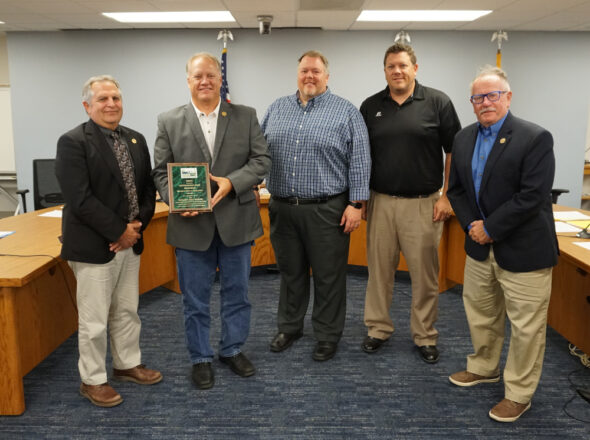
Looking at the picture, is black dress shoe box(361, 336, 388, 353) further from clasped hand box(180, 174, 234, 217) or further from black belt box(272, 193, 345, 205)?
clasped hand box(180, 174, 234, 217)

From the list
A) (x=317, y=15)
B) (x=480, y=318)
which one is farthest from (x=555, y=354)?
(x=317, y=15)

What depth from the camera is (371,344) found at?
2.74 metres

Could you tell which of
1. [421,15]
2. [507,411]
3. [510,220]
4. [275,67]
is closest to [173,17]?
[275,67]

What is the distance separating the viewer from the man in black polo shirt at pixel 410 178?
247 centimetres

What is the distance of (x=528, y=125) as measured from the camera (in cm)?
190

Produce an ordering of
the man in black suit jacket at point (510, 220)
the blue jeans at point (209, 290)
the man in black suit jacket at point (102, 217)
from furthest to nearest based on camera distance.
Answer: the blue jeans at point (209, 290) < the man in black suit jacket at point (102, 217) < the man in black suit jacket at point (510, 220)

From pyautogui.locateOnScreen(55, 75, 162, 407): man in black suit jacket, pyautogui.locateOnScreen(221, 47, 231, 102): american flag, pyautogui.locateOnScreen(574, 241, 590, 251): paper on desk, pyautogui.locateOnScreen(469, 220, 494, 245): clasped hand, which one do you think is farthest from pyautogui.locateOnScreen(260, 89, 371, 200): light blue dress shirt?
pyautogui.locateOnScreen(221, 47, 231, 102): american flag

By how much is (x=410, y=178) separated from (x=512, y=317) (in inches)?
33.3

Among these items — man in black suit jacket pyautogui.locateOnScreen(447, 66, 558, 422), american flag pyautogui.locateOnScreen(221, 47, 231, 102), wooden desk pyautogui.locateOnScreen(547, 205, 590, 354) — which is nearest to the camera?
man in black suit jacket pyautogui.locateOnScreen(447, 66, 558, 422)

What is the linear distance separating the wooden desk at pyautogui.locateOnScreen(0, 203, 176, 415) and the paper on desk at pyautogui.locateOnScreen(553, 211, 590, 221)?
2.95m

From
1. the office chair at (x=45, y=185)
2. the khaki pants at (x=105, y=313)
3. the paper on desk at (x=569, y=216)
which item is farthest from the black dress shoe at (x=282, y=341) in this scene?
the office chair at (x=45, y=185)

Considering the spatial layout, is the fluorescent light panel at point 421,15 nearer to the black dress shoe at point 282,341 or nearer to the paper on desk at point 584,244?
the paper on desk at point 584,244

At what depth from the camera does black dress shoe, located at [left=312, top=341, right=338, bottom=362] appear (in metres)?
2.62

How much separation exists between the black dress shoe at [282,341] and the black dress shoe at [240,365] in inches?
9.4
